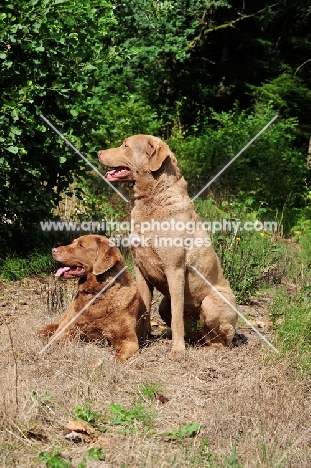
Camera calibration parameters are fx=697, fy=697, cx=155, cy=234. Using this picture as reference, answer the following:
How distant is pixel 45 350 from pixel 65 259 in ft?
2.52

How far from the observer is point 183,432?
14.3ft

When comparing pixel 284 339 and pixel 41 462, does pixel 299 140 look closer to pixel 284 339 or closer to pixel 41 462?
pixel 284 339

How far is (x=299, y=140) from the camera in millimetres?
17844

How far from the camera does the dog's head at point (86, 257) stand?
5.87 meters

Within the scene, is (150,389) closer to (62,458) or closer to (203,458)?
(203,458)

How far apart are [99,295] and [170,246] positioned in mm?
734

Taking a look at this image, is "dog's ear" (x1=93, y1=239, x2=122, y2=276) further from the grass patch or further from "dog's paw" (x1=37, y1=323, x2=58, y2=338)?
the grass patch

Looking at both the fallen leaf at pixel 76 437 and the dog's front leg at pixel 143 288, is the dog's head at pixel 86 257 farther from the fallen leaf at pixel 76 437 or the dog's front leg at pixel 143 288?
the fallen leaf at pixel 76 437

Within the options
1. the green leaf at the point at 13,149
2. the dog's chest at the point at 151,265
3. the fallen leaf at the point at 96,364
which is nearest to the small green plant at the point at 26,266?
the green leaf at the point at 13,149

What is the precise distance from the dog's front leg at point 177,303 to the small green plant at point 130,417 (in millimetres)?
1307

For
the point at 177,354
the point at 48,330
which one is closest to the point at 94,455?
the point at 177,354

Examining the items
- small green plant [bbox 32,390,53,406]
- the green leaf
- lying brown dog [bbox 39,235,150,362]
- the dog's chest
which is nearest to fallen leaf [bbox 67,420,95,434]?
small green plant [bbox 32,390,53,406]

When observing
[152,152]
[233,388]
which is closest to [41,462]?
[233,388]

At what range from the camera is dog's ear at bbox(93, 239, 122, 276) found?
19.2ft
